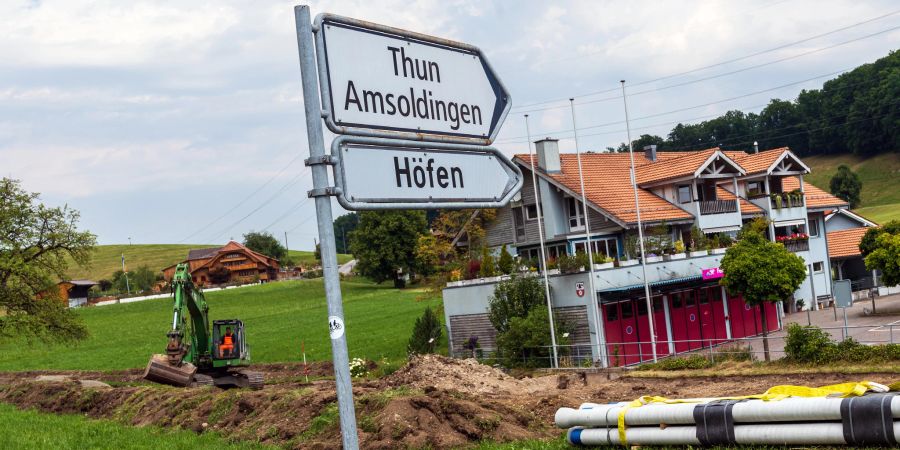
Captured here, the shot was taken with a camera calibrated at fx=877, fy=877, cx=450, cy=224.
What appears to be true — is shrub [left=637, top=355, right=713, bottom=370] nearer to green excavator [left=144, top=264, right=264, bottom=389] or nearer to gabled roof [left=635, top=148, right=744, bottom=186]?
gabled roof [left=635, top=148, right=744, bottom=186]

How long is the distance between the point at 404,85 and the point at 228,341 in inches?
1314

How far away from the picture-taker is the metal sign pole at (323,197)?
176 inches

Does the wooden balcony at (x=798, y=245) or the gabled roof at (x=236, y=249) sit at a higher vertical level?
the gabled roof at (x=236, y=249)

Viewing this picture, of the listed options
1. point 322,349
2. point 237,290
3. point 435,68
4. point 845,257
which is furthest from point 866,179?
point 435,68

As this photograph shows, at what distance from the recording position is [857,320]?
140ft

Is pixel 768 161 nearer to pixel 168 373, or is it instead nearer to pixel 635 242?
pixel 635 242

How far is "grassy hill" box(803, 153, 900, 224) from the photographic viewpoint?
118 meters

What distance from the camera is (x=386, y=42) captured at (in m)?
4.87

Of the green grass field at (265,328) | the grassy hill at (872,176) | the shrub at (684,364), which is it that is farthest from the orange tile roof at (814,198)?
the grassy hill at (872,176)

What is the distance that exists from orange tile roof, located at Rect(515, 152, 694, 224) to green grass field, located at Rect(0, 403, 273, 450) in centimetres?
2440

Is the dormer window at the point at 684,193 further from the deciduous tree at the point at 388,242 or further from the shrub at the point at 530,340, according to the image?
the deciduous tree at the point at 388,242

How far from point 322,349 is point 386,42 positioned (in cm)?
4949

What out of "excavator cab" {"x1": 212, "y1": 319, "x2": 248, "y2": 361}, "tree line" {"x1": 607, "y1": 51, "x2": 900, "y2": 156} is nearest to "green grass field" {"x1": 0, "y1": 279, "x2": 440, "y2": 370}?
"excavator cab" {"x1": 212, "y1": 319, "x2": 248, "y2": 361}

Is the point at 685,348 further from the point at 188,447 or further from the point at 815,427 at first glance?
the point at 815,427
